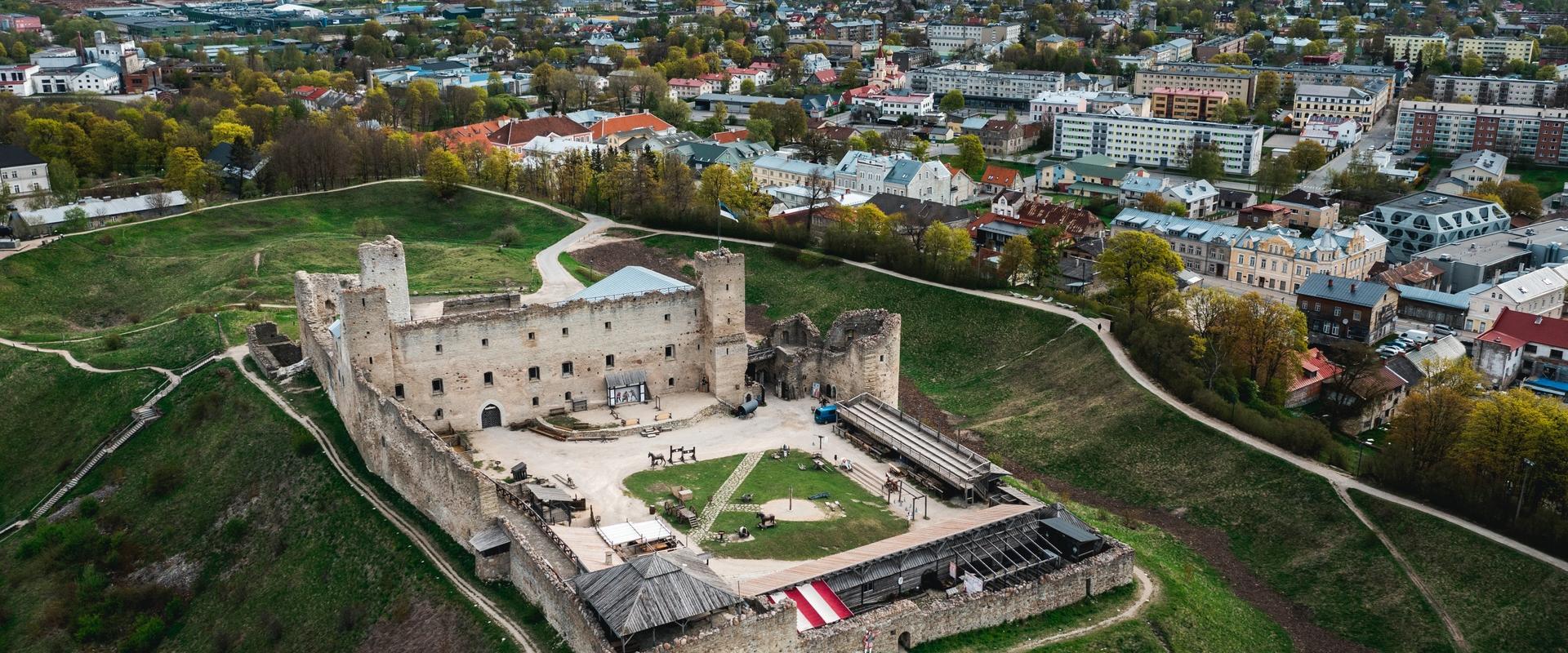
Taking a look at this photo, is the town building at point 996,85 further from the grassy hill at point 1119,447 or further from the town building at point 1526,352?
the town building at point 1526,352

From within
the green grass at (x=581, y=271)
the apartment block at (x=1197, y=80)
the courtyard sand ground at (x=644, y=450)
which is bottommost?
the courtyard sand ground at (x=644, y=450)

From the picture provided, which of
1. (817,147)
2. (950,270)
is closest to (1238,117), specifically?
(817,147)

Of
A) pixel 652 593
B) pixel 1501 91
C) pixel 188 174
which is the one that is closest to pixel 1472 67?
pixel 1501 91

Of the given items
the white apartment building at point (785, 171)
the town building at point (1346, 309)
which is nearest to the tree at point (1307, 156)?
the white apartment building at point (785, 171)

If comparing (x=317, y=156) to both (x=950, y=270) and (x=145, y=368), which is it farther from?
(x=950, y=270)

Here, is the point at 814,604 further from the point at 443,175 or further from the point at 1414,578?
the point at 443,175
